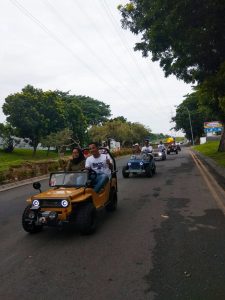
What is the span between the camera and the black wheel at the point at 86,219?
7.11m

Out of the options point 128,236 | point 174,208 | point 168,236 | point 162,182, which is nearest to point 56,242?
point 128,236

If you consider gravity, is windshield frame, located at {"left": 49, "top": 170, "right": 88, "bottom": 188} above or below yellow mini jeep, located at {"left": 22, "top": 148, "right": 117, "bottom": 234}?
above

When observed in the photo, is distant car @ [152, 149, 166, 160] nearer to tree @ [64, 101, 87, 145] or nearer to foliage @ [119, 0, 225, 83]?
foliage @ [119, 0, 225, 83]

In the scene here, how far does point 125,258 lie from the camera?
231 inches

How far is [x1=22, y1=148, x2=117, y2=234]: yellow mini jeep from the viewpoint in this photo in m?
7.02

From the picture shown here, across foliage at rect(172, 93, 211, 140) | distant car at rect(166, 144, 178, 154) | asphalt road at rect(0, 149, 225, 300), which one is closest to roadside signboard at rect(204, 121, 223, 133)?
foliage at rect(172, 93, 211, 140)

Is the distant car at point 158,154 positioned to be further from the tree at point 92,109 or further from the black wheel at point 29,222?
the tree at point 92,109

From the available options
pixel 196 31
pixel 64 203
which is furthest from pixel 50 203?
pixel 196 31

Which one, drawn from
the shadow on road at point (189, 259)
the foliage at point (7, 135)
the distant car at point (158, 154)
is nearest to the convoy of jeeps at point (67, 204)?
the shadow on road at point (189, 259)

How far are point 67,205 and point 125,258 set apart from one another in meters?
1.70

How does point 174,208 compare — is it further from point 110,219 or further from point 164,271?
point 164,271

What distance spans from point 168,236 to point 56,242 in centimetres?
214

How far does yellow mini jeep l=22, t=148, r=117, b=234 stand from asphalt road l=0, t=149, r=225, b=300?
12.3 inches

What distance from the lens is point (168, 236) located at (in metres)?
7.02
